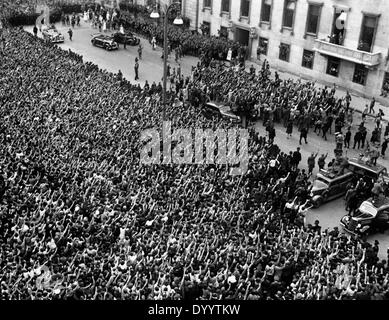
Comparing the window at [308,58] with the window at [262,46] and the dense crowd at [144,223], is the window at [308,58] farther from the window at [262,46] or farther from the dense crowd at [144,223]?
the dense crowd at [144,223]

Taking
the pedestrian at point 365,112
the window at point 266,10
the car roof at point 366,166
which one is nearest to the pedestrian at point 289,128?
the pedestrian at point 365,112

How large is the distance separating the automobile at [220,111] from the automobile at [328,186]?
8586mm

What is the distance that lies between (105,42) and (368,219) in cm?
3470

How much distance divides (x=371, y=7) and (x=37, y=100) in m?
24.1

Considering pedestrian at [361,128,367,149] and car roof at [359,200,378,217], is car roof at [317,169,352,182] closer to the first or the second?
car roof at [359,200,378,217]

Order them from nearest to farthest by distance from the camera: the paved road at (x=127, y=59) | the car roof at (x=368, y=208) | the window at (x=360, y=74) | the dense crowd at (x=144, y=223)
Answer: the dense crowd at (x=144, y=223), the car roof at (x=368, y=208), the window at (x=360, y=74), the paved road at (x=127, y=59)

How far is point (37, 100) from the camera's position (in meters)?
30.4

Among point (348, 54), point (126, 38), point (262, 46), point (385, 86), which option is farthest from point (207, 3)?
point (385, 86)

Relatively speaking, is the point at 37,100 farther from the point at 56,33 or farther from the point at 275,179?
the point at 56,33

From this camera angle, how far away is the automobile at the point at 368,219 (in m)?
21.8

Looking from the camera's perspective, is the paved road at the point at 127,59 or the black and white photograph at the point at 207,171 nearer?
the black and white photograph at the point at 207,171

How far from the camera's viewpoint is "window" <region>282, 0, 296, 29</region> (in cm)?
4275

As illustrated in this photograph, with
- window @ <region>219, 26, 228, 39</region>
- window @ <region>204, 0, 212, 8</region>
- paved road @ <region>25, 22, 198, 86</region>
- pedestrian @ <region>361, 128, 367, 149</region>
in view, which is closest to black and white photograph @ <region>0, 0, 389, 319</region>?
paved road @ <region>25, 22, 198, 86</region>

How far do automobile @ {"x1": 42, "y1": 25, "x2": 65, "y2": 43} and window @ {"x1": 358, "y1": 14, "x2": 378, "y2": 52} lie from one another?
28.2 meters
